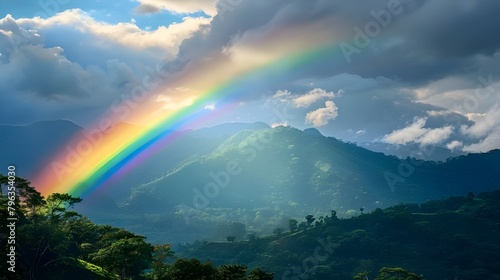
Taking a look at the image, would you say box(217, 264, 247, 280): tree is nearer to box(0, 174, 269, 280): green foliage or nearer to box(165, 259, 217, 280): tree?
box(0, 174, 269, 280): green foliage

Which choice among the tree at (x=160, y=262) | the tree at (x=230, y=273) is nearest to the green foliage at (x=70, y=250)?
the tree at (x=230, y=273)

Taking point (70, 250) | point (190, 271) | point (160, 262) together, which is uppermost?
point (70, 250)

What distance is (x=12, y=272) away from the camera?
191 feet

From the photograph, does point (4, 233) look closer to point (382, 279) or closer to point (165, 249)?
point (165, 249)

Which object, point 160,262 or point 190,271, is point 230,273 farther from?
point 160,262

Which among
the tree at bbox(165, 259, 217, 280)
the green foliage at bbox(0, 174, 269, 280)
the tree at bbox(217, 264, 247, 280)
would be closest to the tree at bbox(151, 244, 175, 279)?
the green foliage at bbox(0, 174, 269, 280)

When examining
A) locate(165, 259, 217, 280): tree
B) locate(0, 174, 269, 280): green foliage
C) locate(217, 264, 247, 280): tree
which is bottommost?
locate(217, 264, 247, 280): tree

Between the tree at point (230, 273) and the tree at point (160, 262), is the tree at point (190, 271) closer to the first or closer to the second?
the tree at point (230, 273)

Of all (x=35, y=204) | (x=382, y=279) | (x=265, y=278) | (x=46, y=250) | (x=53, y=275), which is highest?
(x=35, y=204)

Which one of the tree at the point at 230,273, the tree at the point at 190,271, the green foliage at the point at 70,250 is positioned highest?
the green foliage at the point at 70,250

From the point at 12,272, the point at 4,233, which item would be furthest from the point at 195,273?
the point at 4,233

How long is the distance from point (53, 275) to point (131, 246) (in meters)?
24.7

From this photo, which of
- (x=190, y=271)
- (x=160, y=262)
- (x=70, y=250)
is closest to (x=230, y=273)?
(x=190, y=271)

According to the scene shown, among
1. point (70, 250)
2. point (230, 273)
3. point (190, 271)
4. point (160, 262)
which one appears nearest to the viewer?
point (190, 271)
